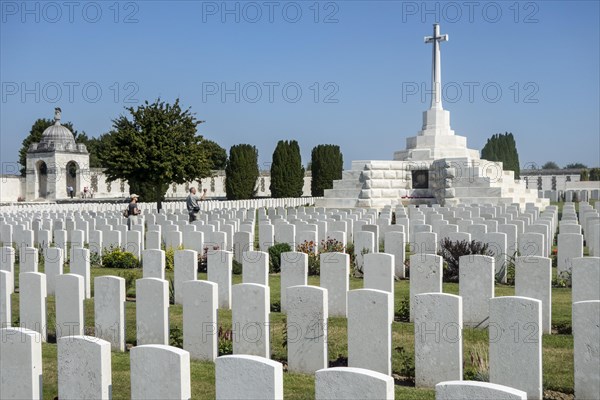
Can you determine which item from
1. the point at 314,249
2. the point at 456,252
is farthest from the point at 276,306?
the point at 314,249

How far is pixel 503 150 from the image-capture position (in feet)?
184

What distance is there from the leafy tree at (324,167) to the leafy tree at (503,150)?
19403 millimetres

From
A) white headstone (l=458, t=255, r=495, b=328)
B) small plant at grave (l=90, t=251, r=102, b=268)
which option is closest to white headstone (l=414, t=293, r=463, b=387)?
white headstone (l=458, t=255, r=495, b=328)

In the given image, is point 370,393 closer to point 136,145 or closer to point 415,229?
→ point 415,229

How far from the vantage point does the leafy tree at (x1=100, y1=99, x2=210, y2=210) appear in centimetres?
2675

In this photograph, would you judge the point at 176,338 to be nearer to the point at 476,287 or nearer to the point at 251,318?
the point at 251,318

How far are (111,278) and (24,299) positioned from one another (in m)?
1.15

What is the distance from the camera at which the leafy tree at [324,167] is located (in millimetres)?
42219

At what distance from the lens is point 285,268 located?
24.1 ft

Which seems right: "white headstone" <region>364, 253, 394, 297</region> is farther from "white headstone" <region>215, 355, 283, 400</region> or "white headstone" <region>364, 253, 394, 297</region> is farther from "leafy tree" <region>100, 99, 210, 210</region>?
"leafy tree" <region>100, 99, 210, 210</region>

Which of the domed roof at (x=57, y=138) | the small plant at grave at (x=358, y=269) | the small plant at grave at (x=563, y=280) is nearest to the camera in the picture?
the small plant at grave at (x=563, y=280)

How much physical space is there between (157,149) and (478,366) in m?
23.2

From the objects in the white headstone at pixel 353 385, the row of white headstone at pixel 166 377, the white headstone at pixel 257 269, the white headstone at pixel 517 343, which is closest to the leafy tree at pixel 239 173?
the white headstone at pixel 257 269

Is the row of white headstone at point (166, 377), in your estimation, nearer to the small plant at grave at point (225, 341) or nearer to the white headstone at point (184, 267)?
the small plant at grave at point (225, 341)
